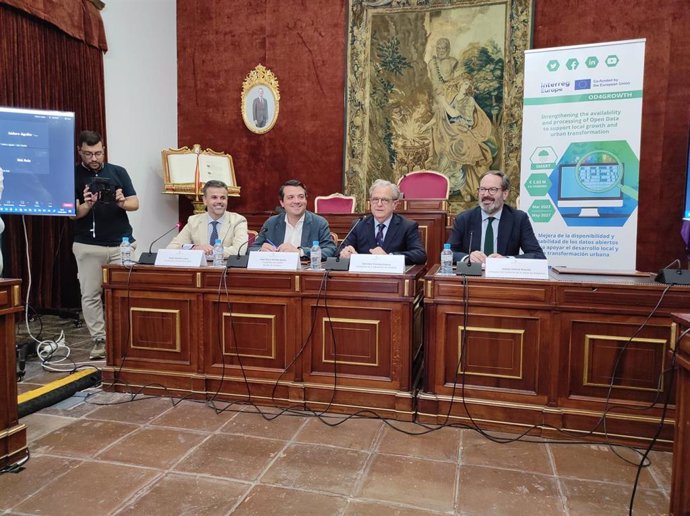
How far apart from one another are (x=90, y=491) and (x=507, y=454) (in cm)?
162

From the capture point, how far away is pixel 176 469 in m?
1.89

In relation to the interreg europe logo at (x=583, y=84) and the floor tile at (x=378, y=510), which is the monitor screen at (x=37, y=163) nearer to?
the floor tile at (x=378, y=510)

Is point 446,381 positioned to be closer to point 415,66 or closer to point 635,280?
point 635,280

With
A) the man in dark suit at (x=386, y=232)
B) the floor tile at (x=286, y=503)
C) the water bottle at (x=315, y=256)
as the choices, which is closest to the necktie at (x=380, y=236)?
the man in dark suit at (x=386, y=232)

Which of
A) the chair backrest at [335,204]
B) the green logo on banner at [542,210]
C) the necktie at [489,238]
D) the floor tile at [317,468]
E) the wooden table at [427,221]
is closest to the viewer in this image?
the floor tile at [317,468]

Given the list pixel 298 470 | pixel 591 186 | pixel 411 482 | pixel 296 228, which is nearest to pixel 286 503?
pixel 298 470

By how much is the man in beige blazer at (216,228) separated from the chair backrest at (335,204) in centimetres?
235

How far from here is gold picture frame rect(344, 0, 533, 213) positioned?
17.6 feet

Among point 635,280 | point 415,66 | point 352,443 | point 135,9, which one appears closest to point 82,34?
point 135,9

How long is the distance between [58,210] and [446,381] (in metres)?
2.65

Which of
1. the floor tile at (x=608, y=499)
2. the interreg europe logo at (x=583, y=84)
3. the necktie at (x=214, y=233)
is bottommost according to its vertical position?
the floor tile at (x=608, y=499)

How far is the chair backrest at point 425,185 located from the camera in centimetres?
522

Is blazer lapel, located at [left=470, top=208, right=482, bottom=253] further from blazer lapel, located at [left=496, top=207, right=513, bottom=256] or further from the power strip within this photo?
the power strip

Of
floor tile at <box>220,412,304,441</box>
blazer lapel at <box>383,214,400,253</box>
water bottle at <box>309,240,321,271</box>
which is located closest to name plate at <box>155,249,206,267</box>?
water bottle at <box>309,240,321,271</box>
